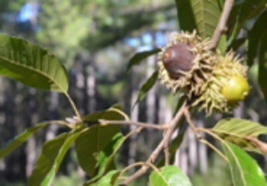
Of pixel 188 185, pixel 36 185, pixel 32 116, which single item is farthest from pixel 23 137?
pixel 32 116

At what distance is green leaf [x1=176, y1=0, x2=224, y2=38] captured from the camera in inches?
45.3

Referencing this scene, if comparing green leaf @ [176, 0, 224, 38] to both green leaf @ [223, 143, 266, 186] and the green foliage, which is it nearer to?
the green foliage

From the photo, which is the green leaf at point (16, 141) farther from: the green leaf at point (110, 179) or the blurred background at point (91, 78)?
the blurred background at point (91, 78)

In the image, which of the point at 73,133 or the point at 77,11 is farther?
the point at 77,11

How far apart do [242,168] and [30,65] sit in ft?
Result: 1.96

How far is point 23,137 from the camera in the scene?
102 centimetres

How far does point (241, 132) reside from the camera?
98cm

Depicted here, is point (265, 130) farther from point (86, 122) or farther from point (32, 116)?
point (32, 116)

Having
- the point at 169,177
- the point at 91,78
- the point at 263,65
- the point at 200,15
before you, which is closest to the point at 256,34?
the point at 263,65

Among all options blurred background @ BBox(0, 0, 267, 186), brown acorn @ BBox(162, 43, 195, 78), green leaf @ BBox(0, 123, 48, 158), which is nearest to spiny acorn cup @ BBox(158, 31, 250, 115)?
brown acorn @ BBox(162, 43, 195, 78)

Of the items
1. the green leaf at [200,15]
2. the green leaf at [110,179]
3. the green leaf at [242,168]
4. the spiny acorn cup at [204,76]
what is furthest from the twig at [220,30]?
the green leaf at [110,179]

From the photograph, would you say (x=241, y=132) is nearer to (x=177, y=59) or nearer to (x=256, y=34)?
(x=177, y=59)

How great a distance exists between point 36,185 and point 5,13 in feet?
84.4

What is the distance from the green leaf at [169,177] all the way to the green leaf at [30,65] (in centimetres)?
39
